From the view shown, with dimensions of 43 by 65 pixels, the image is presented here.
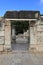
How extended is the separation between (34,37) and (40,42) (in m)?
0.48

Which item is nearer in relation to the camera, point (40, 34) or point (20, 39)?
point (40, 34)

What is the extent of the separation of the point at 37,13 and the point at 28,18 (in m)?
0.69

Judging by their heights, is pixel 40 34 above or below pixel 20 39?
above

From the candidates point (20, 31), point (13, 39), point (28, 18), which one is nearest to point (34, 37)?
point (28, 18)

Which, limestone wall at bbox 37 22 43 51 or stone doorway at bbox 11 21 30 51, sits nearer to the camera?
limestone wall at bbox 37 22 43 51

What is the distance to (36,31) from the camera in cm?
1274

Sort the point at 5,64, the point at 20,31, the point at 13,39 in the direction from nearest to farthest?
the point at 5,64
the point at 13,39
the point at 20,31

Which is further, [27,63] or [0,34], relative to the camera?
[0,34]

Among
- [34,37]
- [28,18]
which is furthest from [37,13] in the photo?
[34,37]

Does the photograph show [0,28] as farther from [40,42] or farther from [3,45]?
[40,42]

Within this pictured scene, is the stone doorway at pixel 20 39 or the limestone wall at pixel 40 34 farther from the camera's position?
the stone doorway at pixel 20 39

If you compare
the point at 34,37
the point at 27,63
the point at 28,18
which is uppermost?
the point at 28,18

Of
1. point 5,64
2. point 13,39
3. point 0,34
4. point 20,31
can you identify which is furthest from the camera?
point 20,31

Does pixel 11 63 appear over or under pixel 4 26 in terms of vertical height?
under
